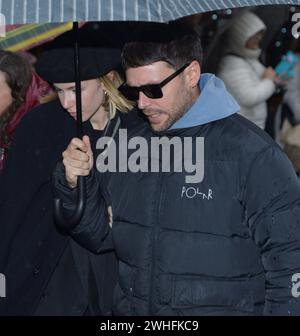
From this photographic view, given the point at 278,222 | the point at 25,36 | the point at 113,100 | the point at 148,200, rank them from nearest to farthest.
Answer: the point at 278,222, the point at 148,200, the point at 113,100, the point at 25,36

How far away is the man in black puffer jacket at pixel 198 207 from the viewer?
11.0 ft

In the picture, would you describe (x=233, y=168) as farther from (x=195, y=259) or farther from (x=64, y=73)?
(x=64, y=73)

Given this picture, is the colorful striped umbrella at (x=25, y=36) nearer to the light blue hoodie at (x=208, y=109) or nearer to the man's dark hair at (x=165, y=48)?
the man's dark hair at (x=165, y=48)

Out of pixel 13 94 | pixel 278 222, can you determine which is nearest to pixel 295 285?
pixel 278 222

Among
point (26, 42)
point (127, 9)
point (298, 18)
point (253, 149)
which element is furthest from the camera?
point (298, 18)

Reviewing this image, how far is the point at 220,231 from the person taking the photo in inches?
133

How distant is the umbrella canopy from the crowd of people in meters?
0.39

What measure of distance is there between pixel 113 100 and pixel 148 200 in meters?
0.86

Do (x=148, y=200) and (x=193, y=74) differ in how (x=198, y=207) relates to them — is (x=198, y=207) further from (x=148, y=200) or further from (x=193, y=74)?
(x=193, y=74)

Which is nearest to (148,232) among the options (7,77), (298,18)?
(7,77)

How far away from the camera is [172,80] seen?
3.55 metres

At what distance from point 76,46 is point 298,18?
4.03 metres
